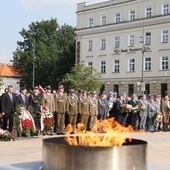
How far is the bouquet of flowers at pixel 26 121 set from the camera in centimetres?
1339

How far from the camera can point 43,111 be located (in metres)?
14.0

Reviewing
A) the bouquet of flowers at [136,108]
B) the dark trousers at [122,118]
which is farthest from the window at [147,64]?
the dark trousers at [122,118]

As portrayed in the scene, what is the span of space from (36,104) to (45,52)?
5295 centimetres

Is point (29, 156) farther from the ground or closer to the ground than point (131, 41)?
closer to the ground

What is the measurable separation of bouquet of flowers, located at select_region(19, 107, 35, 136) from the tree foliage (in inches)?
2018

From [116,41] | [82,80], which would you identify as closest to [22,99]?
[82,80]

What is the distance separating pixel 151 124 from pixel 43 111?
7141 mm

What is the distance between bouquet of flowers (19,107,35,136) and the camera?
13391 mm

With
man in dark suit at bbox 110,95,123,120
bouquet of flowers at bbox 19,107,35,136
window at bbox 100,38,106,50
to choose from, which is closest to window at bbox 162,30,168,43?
window at bbox 100,38,106,50

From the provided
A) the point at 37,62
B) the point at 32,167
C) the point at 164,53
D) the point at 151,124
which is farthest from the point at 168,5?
the point at 32,167

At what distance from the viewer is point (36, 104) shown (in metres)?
14.3

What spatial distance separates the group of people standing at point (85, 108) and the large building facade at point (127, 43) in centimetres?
2656

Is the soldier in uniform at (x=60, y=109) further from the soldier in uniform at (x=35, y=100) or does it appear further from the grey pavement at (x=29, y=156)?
the grey pavement at (x=29, y=156)

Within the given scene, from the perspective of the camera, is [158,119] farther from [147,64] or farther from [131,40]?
[131,40]
